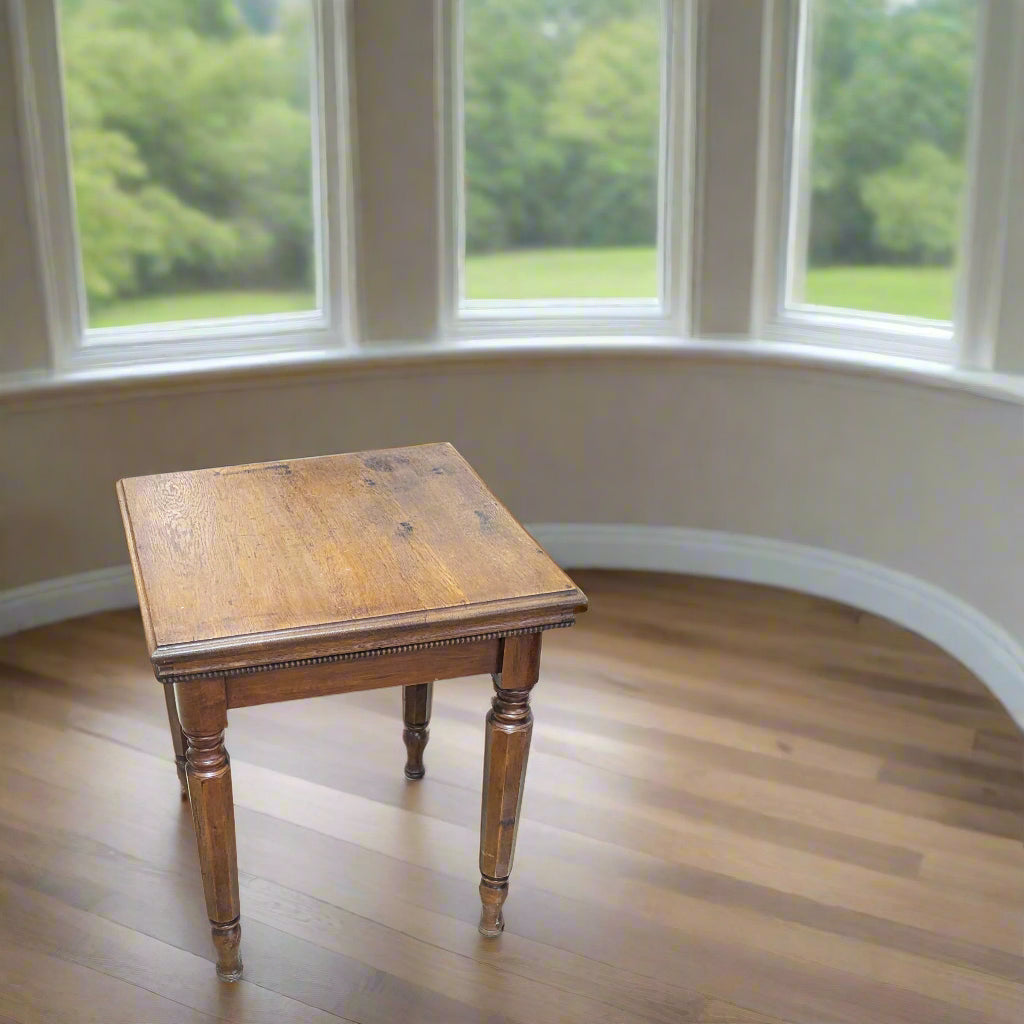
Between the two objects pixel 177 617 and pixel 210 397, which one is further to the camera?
pixel 210 397

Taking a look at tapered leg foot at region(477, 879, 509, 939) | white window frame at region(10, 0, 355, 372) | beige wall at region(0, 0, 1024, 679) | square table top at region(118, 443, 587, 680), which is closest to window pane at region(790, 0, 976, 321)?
beige wall at region(0, 0, 1024, 679)

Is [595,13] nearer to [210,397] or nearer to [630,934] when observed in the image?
[210,397]

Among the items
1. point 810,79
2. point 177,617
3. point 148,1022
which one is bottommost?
point 148,1022

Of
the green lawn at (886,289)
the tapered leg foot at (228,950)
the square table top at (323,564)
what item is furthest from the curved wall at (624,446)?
the tapered leg foot at (228,950)

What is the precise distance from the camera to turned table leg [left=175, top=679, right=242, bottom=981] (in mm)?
2018

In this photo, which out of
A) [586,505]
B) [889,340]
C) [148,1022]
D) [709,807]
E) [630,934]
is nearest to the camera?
[148,1022]

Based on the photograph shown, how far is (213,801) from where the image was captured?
2.08m

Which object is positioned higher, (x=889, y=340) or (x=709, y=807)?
(x=889, y=340)

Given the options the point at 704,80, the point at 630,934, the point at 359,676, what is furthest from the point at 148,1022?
the point at 704,80

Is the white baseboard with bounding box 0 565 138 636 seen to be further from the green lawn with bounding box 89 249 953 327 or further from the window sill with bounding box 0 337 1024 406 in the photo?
the green lawn with bounding box 89 249 953 327

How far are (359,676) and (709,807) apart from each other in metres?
1.09

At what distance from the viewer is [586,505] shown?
414cm

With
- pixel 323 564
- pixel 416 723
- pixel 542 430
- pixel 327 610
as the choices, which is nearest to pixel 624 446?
pixel 542 430

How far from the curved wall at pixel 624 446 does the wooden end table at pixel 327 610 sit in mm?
1175
